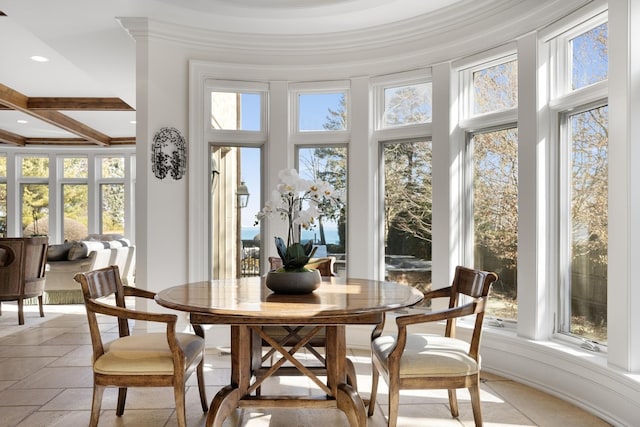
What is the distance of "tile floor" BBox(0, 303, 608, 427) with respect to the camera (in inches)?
114

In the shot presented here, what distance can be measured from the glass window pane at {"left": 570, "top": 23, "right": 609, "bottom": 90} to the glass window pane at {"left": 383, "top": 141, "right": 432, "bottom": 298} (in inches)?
56.4

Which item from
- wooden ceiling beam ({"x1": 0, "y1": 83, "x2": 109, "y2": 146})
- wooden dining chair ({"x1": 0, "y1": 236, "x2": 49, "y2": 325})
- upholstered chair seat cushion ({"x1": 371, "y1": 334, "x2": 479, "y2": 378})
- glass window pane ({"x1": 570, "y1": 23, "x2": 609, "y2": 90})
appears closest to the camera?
upholstered chair seat cushion ({"x1": 371, "y1": 334, "x2": 479, "y2": 378})

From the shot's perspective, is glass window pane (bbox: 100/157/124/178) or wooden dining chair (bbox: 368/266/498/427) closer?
wooden dining chair (bbox: 368/266/498/427)

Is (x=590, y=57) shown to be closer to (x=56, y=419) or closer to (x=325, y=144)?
(x=325, y=144)

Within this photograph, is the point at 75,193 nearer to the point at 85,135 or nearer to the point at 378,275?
the point at 85,135

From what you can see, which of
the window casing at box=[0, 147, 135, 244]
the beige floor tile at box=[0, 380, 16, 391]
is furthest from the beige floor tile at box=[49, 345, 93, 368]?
the window casing at box=[0, 147, 135, 244]

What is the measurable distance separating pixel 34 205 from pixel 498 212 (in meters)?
10.9

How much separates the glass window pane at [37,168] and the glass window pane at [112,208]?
1312mm

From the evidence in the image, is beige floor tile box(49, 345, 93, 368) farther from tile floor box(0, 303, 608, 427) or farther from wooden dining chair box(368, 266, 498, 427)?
wooden dining chair box(368, 266, 498, 427)

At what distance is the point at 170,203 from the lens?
180 inches

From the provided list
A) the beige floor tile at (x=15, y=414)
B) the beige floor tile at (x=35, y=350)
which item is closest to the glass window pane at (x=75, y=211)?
the beige floor tile at (x=35, y=350)

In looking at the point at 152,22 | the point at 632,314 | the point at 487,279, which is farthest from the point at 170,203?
the point at 632,314

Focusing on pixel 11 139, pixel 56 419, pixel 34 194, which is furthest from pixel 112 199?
pixel 56 419

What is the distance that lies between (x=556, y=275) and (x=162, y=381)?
2679mm
